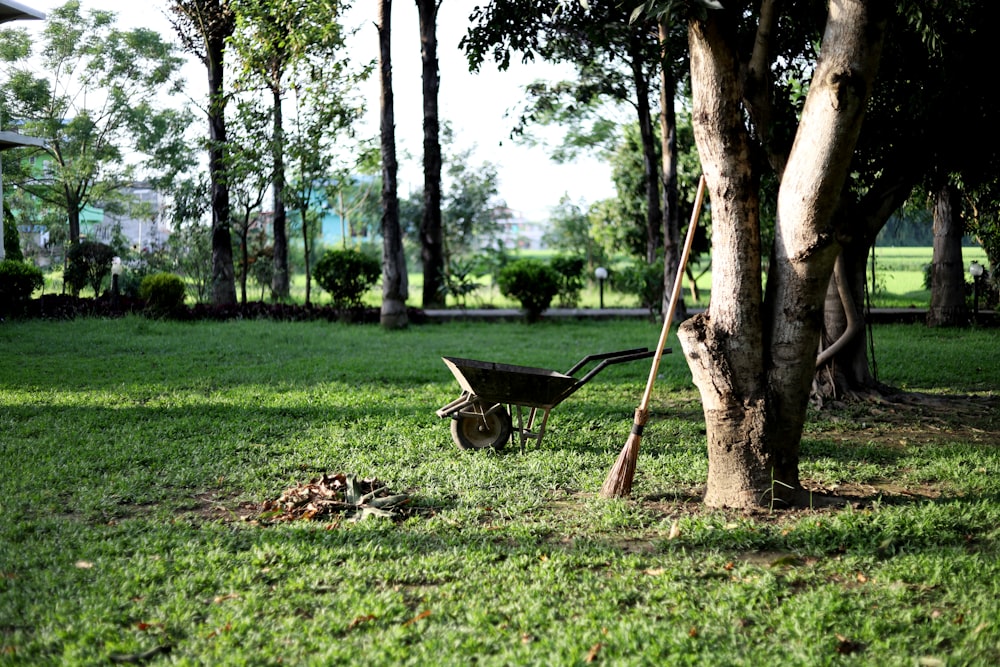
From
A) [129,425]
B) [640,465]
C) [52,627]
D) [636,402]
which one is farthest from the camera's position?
[636,402]

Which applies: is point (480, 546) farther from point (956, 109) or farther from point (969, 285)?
point (969, 285)

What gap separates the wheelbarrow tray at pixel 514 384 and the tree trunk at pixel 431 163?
1187 centimetres

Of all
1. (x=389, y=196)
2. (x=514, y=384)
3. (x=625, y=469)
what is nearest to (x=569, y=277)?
(x=389, y=196)

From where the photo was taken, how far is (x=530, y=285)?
621 inches

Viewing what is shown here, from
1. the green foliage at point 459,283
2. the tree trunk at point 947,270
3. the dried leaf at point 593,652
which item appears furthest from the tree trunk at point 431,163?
the dried leaf at point 593,652

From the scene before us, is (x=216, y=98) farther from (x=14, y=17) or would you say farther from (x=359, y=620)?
(x=359, y=620)

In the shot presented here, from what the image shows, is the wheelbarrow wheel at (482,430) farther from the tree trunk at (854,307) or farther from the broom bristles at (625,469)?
the tree trunk at (854,307)

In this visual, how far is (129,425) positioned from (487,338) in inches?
271

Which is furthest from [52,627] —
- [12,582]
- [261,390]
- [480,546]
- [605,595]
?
[261,390]

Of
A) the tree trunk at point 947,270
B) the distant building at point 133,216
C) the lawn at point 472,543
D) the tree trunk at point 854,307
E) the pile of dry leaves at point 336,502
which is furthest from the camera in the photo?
the distant building at point 133,216

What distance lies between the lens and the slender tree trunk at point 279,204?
16344mm

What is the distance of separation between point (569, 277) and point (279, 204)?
20.2 ft

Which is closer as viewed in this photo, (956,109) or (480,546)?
(480,546)

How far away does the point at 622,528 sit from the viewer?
4.60 meters
